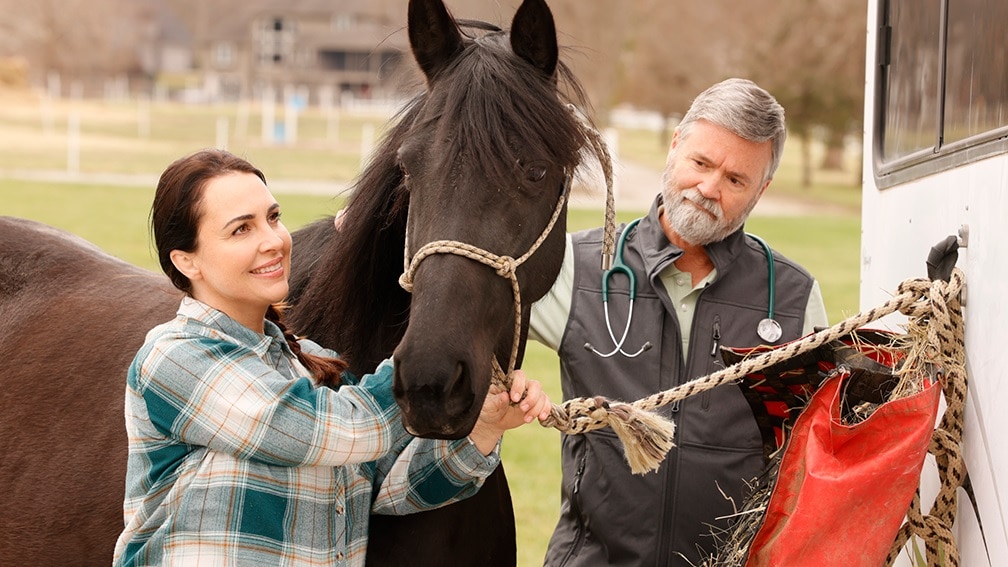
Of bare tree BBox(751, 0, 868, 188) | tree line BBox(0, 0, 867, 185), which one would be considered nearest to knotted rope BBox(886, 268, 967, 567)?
tree line BBox(0, 0, 867, 185)

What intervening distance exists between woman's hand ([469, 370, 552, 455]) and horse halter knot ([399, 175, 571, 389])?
47mm

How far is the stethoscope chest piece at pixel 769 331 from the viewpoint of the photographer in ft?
9.12

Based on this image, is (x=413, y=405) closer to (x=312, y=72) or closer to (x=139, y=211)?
(x=139, y=211)

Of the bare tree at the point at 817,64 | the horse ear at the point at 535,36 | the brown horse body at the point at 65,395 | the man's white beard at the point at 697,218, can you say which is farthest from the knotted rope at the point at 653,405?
the bare tree at the point at 817,64

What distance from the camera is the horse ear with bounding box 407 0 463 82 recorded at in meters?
2.25

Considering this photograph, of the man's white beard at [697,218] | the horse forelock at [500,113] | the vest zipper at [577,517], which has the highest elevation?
the horse forelock at [500,113]

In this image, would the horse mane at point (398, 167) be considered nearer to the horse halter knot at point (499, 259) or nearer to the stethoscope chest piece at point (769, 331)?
the horse halter knot at point (499, 259)

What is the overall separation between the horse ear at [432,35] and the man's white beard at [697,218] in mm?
855

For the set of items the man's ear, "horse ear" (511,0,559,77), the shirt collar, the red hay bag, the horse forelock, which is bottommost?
the red hay bag

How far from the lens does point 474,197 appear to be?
2.05 metres

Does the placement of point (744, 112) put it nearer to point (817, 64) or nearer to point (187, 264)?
point (187, 264)

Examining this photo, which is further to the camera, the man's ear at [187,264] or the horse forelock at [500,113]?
the man's ear at [187,264]

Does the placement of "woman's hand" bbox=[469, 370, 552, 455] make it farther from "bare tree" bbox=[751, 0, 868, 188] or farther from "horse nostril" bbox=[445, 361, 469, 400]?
"bare tree" bbox=[751, 0, 868, 188]

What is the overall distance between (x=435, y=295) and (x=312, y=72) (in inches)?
2658
